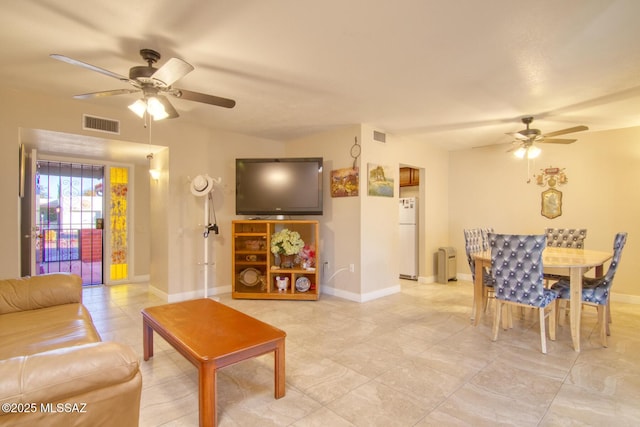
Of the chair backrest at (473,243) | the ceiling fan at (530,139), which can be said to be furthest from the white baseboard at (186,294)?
the ceiling fan at (530,139)

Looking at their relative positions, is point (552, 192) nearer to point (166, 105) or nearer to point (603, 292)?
point (603, 292)

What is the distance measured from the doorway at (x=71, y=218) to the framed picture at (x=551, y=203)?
714 cm

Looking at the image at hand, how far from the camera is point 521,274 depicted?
279 cm

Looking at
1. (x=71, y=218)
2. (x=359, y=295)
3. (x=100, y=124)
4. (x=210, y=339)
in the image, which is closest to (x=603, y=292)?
(x=359, y=295)

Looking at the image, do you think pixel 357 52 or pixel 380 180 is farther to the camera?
pixel 380 180

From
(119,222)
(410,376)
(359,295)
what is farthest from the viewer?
(119,222)

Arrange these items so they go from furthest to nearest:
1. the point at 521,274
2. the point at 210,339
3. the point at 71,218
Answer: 1. the point at 71,218
2. the point at 521,274
3. the point at 210,339

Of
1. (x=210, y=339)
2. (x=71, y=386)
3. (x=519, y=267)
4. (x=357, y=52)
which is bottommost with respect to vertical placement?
(x=210, y=339)

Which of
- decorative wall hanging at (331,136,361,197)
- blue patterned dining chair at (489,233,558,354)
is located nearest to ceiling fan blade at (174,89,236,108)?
decorative wall hanging at (331,136,361,197)

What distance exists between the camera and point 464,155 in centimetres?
575

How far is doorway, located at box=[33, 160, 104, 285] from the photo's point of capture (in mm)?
4848

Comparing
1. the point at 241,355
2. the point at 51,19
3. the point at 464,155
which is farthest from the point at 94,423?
the point at 464,155

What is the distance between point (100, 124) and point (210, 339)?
311 cm

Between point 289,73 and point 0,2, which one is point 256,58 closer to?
point 289,73
